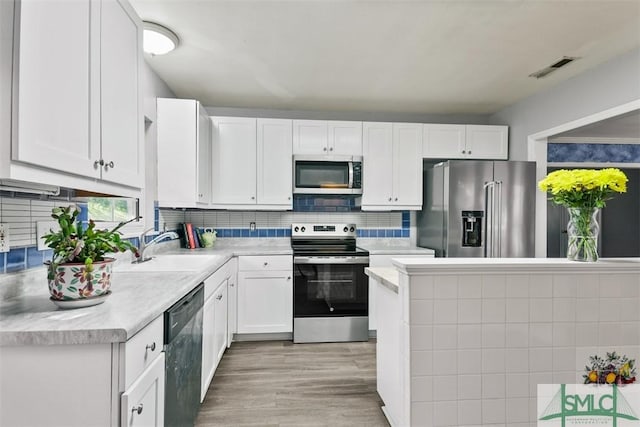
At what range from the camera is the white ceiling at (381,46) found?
2.01m

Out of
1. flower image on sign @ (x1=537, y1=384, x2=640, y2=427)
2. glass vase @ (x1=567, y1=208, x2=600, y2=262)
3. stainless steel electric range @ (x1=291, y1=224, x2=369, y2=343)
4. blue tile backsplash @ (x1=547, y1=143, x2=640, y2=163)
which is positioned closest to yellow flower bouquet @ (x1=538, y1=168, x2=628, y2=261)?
glass vase @ (x1=567, y1=208, x2=600, y2=262)

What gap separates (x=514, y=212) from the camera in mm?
3262

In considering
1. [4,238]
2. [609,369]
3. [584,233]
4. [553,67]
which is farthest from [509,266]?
[553,67]

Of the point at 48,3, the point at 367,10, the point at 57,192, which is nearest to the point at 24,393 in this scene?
the point at 57,192

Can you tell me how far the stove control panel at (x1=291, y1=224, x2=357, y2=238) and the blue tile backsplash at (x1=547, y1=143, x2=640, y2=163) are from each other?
3046mm

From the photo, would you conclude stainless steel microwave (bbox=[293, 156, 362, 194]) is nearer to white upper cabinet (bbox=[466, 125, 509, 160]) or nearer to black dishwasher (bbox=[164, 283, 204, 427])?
white upper cabinet (bbox=[466, 125, 509, 160])

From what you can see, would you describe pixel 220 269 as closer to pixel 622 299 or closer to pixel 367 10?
pixel 367 10

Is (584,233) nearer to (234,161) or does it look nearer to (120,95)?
(120,95)

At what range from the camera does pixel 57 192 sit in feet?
4.95

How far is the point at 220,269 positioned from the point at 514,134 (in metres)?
3.38

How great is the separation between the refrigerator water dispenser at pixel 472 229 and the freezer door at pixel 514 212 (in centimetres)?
16

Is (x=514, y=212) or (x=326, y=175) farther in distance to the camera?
(x=326, y=175)

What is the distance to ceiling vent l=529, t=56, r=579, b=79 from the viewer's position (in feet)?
8.66

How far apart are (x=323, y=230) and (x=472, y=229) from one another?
61.1 inches
